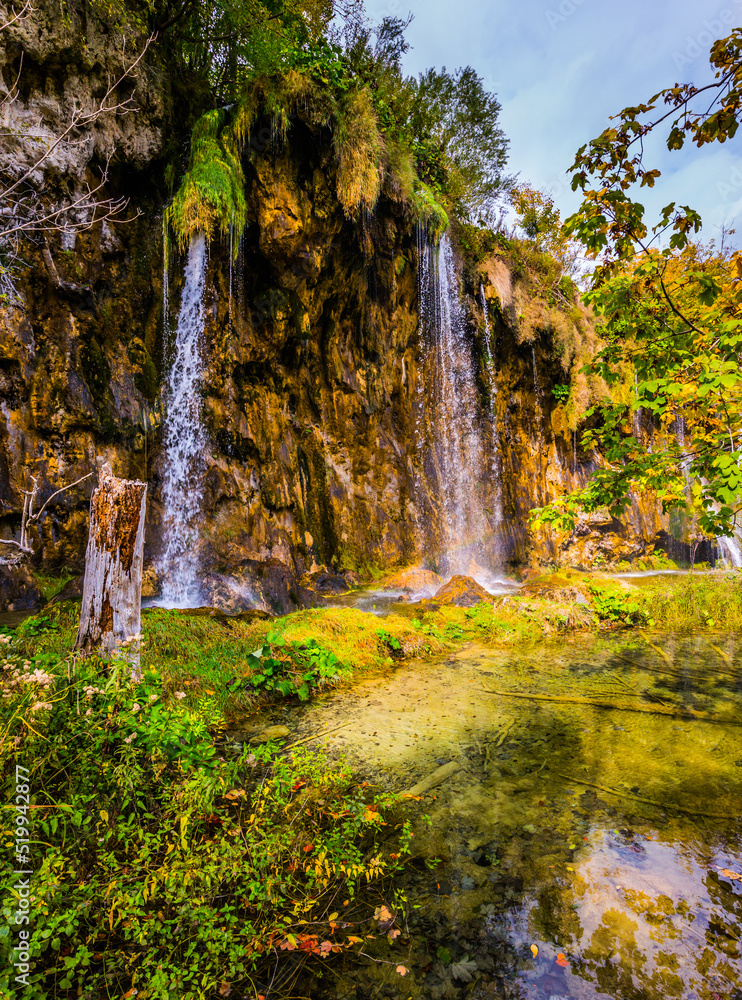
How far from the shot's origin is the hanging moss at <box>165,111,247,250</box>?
9.07 metres

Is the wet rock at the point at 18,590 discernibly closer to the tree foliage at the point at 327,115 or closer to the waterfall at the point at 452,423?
the tree foliage at the point at 327,115

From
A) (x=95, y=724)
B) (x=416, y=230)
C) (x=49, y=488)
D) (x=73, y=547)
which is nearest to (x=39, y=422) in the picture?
(x=49, y=488)

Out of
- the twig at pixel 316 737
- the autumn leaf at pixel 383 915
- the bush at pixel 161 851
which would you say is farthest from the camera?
the twig at pixel 316 737

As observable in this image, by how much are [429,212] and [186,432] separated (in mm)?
8406

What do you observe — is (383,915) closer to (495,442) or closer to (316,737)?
(316,737)

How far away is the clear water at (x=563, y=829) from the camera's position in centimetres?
206

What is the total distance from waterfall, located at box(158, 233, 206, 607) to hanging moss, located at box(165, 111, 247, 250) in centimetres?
34

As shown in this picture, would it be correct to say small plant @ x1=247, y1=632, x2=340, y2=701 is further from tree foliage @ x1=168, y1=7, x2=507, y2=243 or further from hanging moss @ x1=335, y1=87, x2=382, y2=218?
hanging moss @ x1=335, y1=87, x2=382, y2=218

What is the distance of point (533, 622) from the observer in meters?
7.65

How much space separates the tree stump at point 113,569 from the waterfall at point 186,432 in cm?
546

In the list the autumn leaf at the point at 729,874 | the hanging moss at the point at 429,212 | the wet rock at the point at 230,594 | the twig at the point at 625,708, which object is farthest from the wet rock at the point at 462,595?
the hanging moss at the point at 429,212

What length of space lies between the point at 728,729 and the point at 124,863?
4905 millimetres

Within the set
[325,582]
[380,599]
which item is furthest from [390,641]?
[325,582]

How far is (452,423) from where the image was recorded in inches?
539
